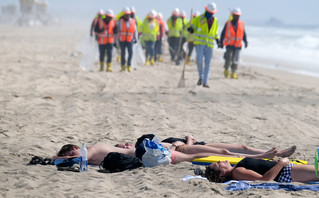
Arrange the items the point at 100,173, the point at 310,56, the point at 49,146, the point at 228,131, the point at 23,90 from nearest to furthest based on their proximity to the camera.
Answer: the point at 100,173
the point at 49,146
the point at 228,131
the point at 23,90
the point at 310,56

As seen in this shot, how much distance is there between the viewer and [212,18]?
39.7ft

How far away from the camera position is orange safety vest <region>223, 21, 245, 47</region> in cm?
1368

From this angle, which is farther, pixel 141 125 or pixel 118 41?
pixel 118 41

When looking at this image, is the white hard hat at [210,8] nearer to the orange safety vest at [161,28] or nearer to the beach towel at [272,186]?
the orange safety vest at [161,28]

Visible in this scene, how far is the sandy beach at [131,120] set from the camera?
4.90 m

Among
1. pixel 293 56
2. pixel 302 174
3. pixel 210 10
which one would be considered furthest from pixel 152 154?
pixel 293 56

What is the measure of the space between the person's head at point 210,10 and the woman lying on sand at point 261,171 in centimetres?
720

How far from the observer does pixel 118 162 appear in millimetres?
5496

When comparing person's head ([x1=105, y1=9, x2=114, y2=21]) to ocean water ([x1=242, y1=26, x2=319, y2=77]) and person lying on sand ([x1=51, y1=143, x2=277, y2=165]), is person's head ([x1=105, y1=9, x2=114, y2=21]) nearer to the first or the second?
ocean water ([x1=242, y1=26, x2=319, y2=77])

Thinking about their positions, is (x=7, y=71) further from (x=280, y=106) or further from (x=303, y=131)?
(x=303, y=131)

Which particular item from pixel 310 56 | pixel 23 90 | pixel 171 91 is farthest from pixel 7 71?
pixel 310 56

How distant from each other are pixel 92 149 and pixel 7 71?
8.29 m

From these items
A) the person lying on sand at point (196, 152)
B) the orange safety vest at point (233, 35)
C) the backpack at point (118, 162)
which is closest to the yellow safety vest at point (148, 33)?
the orange safety vest at point (233, 35)

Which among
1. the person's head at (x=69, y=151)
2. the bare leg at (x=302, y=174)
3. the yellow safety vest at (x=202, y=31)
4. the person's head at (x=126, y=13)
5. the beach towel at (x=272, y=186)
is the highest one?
the person's head at (x=126, y=13)
